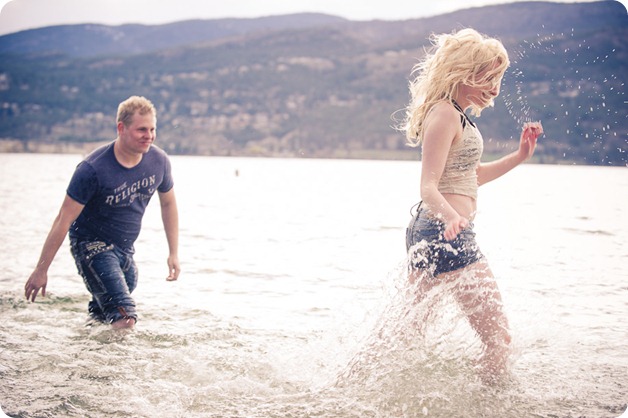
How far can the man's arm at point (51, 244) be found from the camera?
5188 millimetres

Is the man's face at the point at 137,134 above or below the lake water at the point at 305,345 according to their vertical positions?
above

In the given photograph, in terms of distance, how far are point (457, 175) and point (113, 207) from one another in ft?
9.69

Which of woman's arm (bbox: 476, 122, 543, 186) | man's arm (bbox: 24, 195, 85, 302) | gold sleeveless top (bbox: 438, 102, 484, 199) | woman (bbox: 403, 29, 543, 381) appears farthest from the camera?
man's arm (bbox: 24, 195, 85, 302)

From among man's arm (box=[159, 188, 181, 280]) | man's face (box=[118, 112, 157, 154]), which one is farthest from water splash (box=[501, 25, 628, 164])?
man's face (box=[118, 112, 157, 154])

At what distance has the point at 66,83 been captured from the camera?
185 m

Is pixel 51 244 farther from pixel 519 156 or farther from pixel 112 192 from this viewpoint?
pixel 519 156

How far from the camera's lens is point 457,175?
165 inches

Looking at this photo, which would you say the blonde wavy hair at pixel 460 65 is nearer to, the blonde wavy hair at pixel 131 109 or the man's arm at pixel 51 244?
the blonde wavy hair at pixel 131 109

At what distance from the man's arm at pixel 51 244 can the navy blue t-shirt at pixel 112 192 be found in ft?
0.28

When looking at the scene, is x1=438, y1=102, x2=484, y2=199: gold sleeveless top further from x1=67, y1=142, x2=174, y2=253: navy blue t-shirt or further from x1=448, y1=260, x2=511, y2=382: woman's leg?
x1=67, y1=142, x2=174, y2=253: navy blue t-shirt

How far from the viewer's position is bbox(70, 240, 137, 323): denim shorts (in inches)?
219

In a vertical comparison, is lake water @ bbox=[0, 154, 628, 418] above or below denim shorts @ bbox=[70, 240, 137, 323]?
below

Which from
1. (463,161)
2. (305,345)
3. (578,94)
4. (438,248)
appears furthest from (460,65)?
(578,94)

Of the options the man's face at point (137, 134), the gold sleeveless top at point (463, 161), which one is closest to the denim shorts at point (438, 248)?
the gold sleeveless top at point (463, 161)
